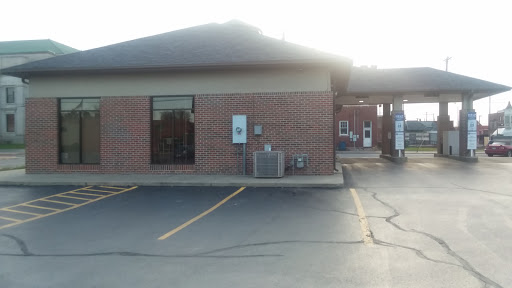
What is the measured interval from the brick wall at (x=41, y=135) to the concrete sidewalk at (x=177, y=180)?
1102 millimetres

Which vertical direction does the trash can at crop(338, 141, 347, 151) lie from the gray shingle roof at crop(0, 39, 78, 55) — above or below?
below

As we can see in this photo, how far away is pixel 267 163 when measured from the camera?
1303cm

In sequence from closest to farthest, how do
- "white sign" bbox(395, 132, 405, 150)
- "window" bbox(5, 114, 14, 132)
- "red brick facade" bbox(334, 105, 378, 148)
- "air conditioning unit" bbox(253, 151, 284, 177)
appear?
"air conditioning unit" bbox(253, 151, 284, 177) → "white sign" bbox(395, 132, 405, 150) → "red brick facade" bbox(334, 105, 378, 148) → "window" bbox(5, 114, 14, 132)

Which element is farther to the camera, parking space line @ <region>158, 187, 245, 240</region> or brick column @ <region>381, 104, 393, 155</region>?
brick column @ <region>381, 104, 393, 155</region>

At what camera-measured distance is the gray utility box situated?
2369 cm

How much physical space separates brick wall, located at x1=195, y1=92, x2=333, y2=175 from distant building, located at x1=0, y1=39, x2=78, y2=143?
1860 inches

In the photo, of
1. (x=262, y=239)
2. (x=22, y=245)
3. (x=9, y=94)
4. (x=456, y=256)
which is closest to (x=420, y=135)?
(x=9, y=94)

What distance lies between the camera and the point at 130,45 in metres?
17.3

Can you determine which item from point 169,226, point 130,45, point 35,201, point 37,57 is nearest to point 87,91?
point 130,45

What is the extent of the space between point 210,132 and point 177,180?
247 cm

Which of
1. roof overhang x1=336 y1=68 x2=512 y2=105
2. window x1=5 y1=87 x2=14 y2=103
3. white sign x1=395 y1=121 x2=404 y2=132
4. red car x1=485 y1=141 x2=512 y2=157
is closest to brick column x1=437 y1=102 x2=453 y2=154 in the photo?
roof overhang x1=336 y1=68 x2=512 y2=105

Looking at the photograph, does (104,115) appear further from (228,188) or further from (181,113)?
(228,188)

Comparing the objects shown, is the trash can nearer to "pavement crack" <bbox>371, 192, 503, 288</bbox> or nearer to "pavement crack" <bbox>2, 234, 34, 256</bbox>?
"pavement crack" <bbox>371, 192, 503, 288</bbox>

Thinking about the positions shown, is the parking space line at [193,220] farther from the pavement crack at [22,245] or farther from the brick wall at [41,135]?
the brick wall at [41,135]
